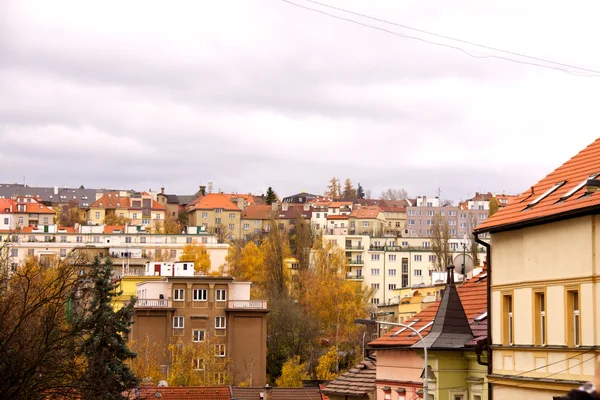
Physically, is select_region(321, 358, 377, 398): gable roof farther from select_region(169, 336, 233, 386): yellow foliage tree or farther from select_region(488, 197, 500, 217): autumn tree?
select_region(169, 336, 233, 386): yellow foliage tree

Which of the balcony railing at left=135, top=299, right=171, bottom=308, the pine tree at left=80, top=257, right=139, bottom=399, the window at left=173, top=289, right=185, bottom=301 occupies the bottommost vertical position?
the pine tree at left=80, top=257, right=139, bottom=399

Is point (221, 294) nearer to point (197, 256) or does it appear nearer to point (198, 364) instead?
point (198, 364)

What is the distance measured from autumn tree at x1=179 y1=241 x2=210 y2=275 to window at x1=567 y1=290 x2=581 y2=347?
130 meters

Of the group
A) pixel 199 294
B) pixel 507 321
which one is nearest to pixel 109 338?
pixel 507 321

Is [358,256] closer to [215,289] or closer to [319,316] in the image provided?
[319,316]

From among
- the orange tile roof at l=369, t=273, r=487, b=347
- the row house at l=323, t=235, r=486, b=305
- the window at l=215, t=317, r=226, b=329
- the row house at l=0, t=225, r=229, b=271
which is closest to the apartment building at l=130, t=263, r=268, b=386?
the window at l=215, t=317, r=226, b=329

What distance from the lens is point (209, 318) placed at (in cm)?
10388

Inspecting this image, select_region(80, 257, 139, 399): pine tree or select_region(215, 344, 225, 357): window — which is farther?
select_region(215, 344, 225, 357): window

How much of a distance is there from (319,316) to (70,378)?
318 feet

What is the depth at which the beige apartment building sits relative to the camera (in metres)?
101

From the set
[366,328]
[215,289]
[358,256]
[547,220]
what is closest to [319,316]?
[366,328]

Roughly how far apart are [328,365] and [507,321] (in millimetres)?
75236

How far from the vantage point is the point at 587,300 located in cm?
2627

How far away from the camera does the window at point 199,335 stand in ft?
339
